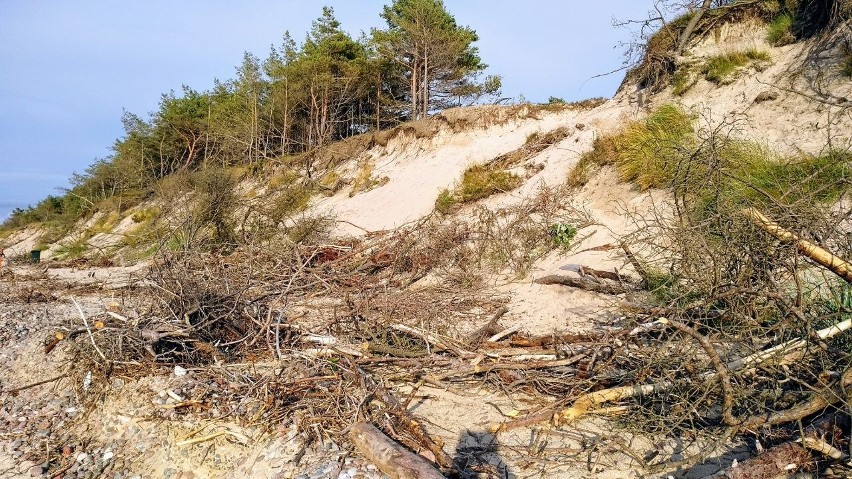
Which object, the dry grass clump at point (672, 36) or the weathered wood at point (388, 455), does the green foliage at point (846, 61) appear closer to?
the dry grass clump at point (672, 36)

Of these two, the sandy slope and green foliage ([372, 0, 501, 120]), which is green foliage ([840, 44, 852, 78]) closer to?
the sandy slope

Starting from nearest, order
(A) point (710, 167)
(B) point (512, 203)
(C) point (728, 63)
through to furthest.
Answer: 1. (A) point (710, 167)
2. (C) point (728, 63)
3. (B) point (512, 203)

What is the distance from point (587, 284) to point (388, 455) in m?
4.27

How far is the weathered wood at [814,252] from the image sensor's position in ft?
11.8

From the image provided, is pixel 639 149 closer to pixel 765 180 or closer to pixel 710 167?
pixel 765 180

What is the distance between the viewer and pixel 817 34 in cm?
986

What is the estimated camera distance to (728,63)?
1087 cm

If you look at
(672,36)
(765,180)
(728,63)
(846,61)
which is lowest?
(765,180)

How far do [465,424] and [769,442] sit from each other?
77.1 inches

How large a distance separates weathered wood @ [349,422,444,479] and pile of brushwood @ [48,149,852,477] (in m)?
0.01

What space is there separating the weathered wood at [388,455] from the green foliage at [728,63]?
10.3 metres

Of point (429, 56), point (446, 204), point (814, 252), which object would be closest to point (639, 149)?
point (446, 204)

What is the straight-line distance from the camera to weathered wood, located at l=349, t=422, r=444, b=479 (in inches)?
125

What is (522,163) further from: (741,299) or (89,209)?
(89,209)
